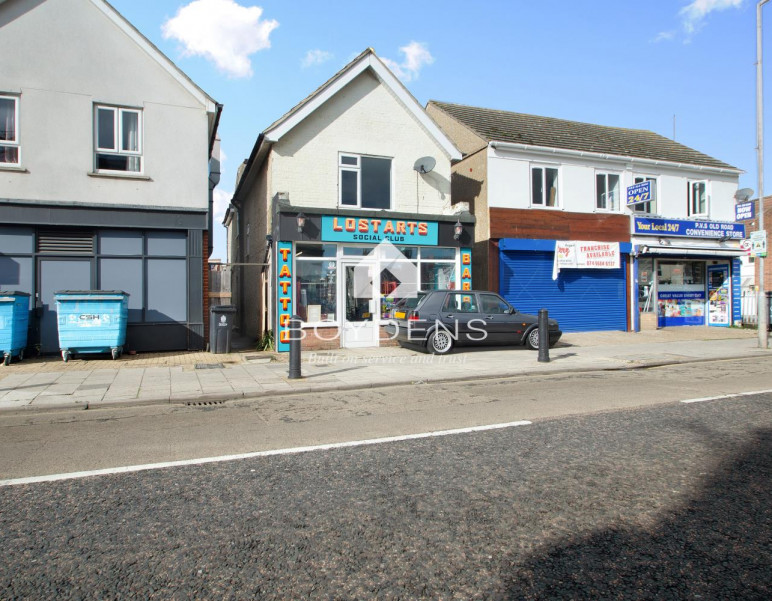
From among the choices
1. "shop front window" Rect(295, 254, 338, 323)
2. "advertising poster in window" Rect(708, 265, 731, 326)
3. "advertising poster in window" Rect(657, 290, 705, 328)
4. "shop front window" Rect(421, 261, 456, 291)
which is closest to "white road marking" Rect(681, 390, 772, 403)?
"shop front window" Rect(421, 261, 456, 291)

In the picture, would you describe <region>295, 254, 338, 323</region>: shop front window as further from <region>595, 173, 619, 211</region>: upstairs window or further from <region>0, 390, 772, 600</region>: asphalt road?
<region>595, 173, 619, 211</region>: upstairs window

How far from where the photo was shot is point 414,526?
11.0 feet

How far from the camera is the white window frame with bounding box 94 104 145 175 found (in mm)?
12797

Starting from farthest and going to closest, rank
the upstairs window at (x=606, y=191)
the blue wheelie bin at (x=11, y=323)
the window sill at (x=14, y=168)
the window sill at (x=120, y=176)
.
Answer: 1. the upstairs window at (x=606, y=191)
2. the window sill at (x=120, y=176)
3. the window sill at (x=14, y=168)
4. the blue wheelie bin at (x=11, y=323)

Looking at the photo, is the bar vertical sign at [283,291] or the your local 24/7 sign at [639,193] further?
the your local 24/7 sign at [639,193]

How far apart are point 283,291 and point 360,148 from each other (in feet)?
15.5

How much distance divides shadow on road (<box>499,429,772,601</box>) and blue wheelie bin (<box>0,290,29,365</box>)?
11449 mm

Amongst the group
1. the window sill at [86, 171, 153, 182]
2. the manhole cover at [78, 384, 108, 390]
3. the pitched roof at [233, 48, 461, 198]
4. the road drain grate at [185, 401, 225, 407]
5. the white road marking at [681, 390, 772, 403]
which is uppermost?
the pitched roof at [233, 48, 461, 198]

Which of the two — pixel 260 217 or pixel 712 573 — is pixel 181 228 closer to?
pixel 260 217

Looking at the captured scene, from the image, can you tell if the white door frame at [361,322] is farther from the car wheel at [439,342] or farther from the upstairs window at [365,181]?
the car wheel at [439,342]

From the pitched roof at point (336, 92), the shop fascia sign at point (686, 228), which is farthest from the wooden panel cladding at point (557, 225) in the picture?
the pitched roof at point (336, 92)

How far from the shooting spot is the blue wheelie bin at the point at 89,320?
1122 centimetres

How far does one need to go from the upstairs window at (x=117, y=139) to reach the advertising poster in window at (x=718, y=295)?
20.7 meters

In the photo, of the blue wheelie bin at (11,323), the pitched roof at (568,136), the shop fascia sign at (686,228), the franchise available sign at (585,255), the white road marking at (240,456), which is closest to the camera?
the white road marking at (240,456)
